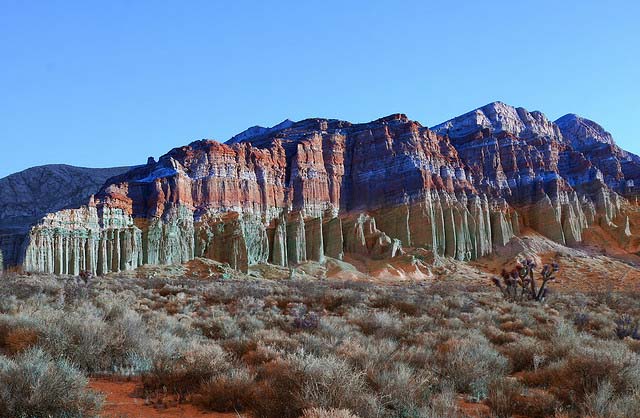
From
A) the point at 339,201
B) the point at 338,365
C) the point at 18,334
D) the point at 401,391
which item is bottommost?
the point at 401,391

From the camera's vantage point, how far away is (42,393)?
5.05 meters

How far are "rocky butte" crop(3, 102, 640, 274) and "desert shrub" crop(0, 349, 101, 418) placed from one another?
191ft

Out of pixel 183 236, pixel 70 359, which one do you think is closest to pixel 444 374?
pixel 70 359

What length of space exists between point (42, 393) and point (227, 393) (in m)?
2.07

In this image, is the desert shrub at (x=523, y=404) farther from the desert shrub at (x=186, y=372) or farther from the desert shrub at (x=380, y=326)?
the desert shrub at (x=380, y=326)

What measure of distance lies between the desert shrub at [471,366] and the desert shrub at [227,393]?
3.02 m

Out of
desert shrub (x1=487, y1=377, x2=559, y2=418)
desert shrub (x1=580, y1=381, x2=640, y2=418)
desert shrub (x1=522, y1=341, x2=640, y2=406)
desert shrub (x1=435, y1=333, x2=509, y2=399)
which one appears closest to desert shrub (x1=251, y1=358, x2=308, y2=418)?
desert shrub (x1=487, y1=377, x2=559, y2=418)

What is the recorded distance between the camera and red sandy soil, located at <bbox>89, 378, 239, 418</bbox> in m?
5.78

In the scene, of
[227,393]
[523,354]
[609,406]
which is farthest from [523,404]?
[227,393]

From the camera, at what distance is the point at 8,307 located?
500 inches

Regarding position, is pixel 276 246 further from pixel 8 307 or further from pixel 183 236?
pixel 8 307

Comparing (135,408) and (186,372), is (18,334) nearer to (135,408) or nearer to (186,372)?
(186,372)

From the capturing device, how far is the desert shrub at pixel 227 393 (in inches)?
242

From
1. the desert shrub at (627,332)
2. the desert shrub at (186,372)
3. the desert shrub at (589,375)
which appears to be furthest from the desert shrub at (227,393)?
the desert shrub at (627,332)
